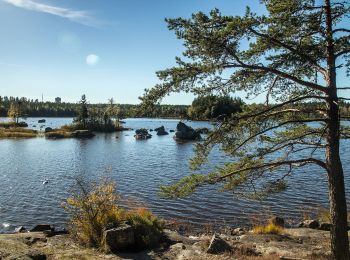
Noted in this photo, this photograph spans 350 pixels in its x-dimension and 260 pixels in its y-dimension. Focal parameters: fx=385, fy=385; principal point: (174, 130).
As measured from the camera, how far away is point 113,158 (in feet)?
185

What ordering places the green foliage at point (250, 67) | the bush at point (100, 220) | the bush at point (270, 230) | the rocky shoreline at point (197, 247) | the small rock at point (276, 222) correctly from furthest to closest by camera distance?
the small rock at point (276, 222), the bush at point (270, 230), the bush at point (100, 220), the rocky shoreline at point (197, 247), the green foliage at point (250, 67)

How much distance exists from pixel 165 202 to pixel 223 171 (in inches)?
678

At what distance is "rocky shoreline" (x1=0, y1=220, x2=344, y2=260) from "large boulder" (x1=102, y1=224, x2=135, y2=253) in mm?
364

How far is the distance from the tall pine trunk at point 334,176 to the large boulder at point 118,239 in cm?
867

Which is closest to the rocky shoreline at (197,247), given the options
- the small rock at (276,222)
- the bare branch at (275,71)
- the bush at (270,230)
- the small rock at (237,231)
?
the bush at (270,230)

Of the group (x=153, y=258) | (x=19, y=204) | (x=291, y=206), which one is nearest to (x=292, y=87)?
(x=153, y=258)

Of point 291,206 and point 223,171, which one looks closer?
point 223,171

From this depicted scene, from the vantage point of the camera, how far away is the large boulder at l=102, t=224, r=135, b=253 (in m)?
16.3

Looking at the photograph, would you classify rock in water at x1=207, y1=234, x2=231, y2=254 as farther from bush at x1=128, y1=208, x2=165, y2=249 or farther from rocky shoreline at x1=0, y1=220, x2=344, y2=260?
bush at x1=128, y1=208, x2=165, y2=249

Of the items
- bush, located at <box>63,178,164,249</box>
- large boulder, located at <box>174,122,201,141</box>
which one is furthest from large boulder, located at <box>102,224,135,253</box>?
large boulder, located at <box>174,122,201,141</box>

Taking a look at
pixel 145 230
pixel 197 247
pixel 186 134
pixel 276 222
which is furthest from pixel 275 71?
pixel 186 134

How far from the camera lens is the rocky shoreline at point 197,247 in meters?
14.9

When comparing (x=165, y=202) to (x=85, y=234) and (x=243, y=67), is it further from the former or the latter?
(x=243, y=67)

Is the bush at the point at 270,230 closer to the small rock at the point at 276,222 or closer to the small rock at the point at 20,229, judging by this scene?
the small rock at the point at 276,222
